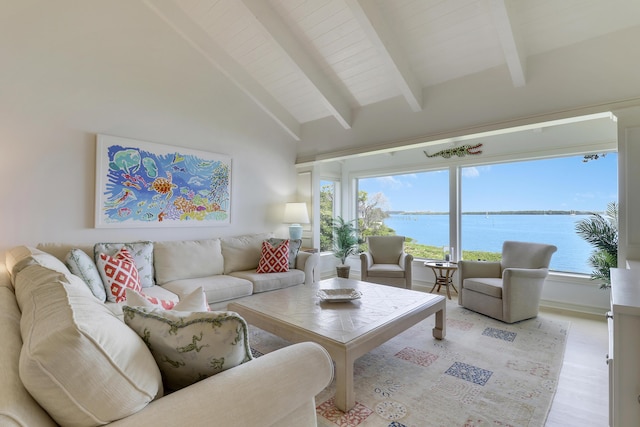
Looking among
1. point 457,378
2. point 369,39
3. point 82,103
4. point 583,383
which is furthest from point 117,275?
point 583,383

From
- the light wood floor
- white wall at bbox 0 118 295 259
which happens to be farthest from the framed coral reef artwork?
the light wood floor

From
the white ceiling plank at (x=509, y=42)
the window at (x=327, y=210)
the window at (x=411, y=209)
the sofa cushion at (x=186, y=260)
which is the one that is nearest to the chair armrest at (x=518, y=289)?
the window at (x=411, y=209)

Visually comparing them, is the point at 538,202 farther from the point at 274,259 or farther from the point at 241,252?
the point at 241,252

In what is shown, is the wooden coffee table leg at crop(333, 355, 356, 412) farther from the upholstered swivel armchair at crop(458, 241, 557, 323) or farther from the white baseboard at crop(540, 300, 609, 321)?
the white baseboard at crop(540, 300, 609, 321)

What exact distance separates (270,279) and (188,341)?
264cm

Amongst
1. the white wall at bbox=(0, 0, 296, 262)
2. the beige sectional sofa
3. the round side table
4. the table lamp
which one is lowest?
the round side table

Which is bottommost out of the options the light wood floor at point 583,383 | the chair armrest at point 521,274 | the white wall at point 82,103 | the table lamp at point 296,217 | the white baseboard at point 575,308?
the light wood floor at point 583,383

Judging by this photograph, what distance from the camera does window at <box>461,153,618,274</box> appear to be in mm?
3744

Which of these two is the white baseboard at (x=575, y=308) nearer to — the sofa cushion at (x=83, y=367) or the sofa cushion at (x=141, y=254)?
the sofa cushion at (x=83, y=367)

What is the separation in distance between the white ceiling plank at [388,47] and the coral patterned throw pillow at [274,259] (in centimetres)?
243

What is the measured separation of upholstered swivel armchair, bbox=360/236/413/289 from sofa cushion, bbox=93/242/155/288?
269cm

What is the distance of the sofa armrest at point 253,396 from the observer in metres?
0.80

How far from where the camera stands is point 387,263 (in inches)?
187

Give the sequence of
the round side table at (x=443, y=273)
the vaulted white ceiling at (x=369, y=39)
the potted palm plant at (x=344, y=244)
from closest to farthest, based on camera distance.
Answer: the vaulted white ceiling at (x=369, y=39) < the round side table at (x=443, y=273) < the potted palm plant at (x=344, y=244)
